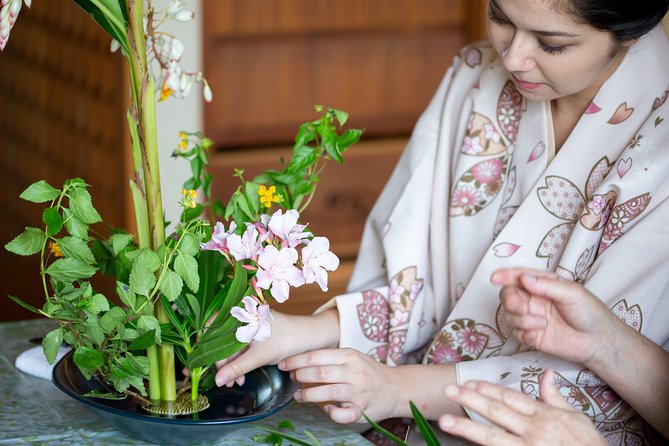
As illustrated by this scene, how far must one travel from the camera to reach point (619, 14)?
48.8 inches

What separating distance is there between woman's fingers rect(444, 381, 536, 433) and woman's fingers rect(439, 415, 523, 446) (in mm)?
17

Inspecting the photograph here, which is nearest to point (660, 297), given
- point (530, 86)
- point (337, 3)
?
point (530, 86)

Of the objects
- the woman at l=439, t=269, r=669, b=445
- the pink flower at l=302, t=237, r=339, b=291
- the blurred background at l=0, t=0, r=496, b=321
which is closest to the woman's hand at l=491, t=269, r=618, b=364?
the woman at l=439, t=269, r=669, b=445

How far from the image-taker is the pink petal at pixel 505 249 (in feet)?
4.64

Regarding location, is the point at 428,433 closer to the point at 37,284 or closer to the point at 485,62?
the point at 485,62

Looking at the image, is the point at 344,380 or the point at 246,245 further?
the point at 344,380

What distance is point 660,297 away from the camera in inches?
50.4

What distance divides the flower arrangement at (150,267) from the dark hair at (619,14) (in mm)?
428

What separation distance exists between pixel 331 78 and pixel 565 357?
2.32 metres

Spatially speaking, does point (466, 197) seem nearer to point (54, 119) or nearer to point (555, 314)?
point (555, 314)

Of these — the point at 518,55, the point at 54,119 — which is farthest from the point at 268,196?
the point at 54,119

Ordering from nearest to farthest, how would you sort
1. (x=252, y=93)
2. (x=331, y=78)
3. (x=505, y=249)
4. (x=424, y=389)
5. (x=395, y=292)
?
(x=424, y=389)
(x=505, y=249)
(x=395, y=292)
(x=252, y=93)
(x=331, y=78)

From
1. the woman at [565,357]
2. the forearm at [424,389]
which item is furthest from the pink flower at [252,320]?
the forearm at [424,389]

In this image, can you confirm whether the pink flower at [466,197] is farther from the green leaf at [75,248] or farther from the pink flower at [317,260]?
the green leaf at [75,248]
